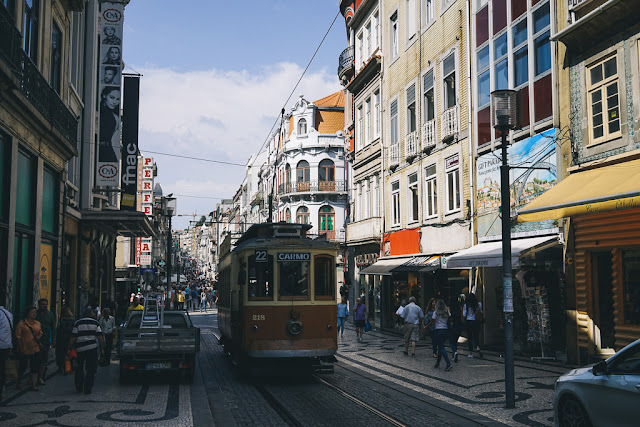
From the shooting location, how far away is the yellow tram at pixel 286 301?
46.7ft

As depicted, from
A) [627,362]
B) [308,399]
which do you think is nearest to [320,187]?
[308,399]

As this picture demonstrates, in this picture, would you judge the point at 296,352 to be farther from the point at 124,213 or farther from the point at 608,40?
the point at 124,213

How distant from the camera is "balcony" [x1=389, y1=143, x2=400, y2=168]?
94.0ft

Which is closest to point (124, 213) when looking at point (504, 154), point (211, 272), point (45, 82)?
point (45, 82)

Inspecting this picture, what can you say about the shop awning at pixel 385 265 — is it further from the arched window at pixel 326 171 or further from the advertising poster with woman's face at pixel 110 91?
the arched window at pixel 326 171

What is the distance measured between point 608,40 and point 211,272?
11469cm

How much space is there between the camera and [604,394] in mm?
7348

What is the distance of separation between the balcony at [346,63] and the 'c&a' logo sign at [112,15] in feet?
48.5

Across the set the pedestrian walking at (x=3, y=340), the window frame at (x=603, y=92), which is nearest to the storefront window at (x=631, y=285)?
the window frame at (x=603, y=92)

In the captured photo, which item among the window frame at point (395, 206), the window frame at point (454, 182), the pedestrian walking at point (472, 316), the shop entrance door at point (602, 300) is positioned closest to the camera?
the shop entrance door at point (602, 300)

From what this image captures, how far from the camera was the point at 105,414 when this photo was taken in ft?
34.1

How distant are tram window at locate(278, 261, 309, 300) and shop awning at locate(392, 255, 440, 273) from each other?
30.1 ft

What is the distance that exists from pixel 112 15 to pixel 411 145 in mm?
12552

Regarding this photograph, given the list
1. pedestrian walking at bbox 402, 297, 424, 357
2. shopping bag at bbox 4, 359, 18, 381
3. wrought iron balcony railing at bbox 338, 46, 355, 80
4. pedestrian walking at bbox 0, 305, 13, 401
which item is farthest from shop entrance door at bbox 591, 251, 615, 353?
wrought iron balcony railing at bbox 338, 46, 355, 80
